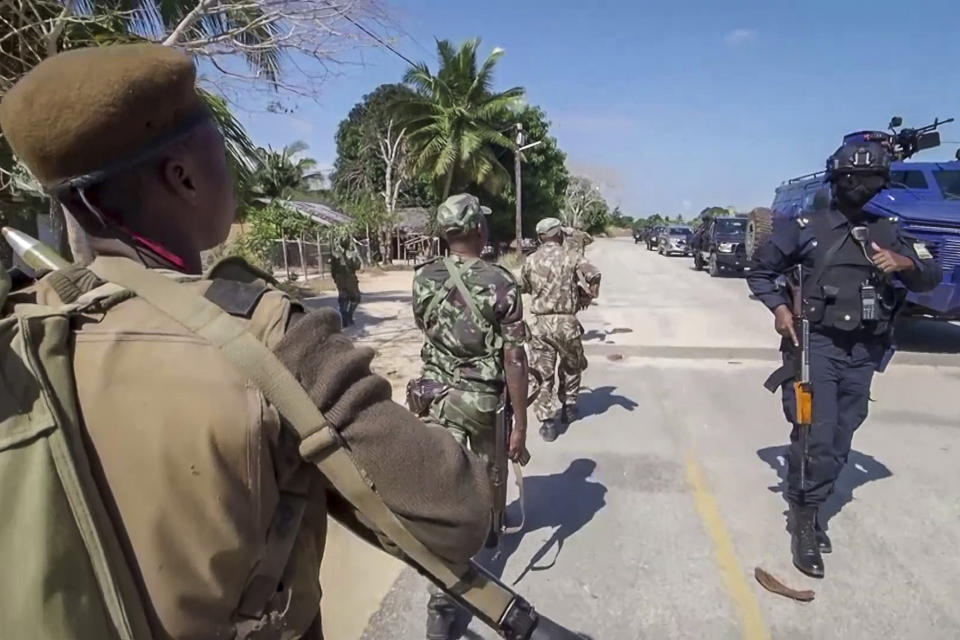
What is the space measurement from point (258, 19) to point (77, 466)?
23.1ft

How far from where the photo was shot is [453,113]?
2456 cm

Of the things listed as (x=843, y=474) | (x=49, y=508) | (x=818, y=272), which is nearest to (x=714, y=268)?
(x=843, y=474)

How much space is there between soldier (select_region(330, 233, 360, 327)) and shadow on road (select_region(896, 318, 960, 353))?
318 inches

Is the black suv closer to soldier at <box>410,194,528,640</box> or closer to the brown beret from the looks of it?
soldier at <box>410,194,528,640</box>

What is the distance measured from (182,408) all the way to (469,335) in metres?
2.17

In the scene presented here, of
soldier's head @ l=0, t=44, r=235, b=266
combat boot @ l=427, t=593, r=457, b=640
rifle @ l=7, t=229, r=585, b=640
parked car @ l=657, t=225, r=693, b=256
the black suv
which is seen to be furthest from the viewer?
parked car @ l=657, t=225, r=693, b=256

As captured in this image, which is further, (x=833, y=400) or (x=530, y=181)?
(x=530, y=181)

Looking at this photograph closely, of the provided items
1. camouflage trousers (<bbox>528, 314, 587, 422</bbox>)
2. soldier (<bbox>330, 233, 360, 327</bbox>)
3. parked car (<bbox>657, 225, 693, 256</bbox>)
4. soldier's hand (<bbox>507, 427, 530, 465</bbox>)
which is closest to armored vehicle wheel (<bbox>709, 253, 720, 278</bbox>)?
parked car (<bbox>657, 225, 693, 256</bbox>)

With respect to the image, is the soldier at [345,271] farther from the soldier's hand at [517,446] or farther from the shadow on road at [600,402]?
the soldier's hand at [517,446]

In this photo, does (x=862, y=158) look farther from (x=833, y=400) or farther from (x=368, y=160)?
(x=368, y=160)

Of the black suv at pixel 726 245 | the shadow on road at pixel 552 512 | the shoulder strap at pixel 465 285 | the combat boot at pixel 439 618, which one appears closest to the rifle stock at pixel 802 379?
the shadow on road at pixel 552 512

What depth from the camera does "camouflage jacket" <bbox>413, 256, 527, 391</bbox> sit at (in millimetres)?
2896

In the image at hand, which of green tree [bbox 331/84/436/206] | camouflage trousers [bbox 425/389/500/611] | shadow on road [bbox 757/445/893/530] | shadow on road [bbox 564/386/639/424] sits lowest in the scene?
shadow on road [bbox 564/386/639/424]

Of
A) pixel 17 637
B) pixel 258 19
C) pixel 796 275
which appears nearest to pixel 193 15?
pixel 258 19
